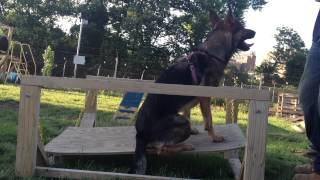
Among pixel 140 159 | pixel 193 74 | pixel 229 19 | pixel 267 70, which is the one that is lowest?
pixel 140 159

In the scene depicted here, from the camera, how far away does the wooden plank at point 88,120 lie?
221 inches

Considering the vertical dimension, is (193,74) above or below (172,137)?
above

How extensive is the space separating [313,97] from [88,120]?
3.77 metres

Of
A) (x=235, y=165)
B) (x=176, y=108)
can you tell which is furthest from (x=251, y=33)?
(x=235, y=165)

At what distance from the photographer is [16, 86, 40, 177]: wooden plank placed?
3.27 meters

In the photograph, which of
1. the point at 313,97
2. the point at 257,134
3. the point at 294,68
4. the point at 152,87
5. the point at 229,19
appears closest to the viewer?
the point at 313,97

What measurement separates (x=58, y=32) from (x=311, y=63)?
3607 centimetres

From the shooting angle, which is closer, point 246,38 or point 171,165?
point 171,165

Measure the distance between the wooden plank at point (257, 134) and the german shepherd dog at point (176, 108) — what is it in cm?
99

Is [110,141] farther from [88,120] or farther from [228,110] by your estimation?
[228,110]

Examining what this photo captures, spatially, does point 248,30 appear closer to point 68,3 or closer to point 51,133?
point 51,133

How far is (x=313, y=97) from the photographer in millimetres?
2553

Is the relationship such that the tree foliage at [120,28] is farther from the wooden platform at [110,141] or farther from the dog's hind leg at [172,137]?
the dog's hind leg at [172,137]

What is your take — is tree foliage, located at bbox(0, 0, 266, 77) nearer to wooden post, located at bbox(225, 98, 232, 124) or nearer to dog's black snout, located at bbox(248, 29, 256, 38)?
wooden post, located at bbox(225, 98, 232, 124)
